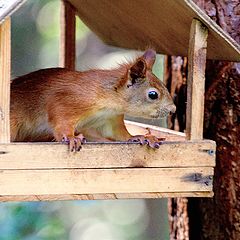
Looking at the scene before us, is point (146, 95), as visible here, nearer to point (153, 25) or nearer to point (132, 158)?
point (153, 25)

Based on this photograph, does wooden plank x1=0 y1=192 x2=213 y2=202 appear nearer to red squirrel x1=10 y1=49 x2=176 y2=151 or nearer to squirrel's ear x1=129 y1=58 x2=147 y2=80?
red squirrel x1=10 y1=49 x2=176 y2=151

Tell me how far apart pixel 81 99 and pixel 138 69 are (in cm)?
23

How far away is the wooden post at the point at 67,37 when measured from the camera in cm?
325

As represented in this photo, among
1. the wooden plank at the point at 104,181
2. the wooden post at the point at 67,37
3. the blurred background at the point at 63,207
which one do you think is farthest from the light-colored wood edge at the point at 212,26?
the blurred background at the point at 63,207

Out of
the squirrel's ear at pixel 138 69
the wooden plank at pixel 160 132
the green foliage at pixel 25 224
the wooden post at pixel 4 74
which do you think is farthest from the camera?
the green foliage at pixel 25 224

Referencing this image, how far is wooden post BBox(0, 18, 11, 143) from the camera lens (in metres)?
2.21

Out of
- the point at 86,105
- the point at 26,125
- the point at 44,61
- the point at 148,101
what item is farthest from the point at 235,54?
the point at 44,61

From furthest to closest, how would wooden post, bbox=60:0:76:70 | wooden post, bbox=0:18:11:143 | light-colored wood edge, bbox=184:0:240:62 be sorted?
wooden post, bbox=60:0:76:70, light-colored wood edge, bbox=184:0:240:62, wooden post, bbox=0:18:11:143

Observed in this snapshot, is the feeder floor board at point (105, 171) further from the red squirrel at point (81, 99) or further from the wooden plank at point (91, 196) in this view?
the red squirrel at point (81, 99)

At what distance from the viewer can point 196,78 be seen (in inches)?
94.4

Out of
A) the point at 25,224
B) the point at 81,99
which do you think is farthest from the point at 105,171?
the point at 25,224

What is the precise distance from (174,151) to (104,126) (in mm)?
571

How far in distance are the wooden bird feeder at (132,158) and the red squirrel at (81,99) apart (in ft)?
0.58

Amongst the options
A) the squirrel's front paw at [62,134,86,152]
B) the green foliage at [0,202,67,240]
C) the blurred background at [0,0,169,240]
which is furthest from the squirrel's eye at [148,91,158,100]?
the green foliage at [0,202,67,240]
